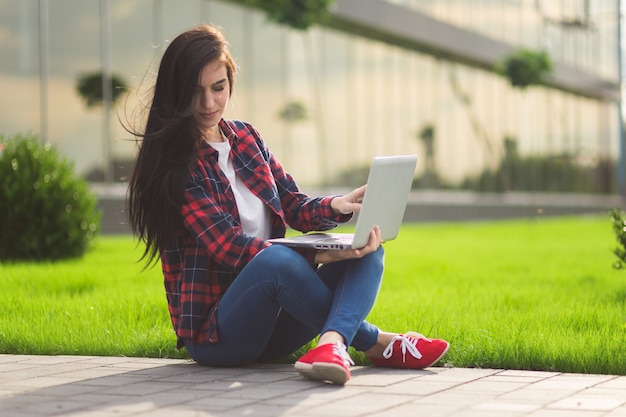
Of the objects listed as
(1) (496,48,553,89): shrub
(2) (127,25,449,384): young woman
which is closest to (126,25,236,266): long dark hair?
(2) (127,25,449,384): young woman

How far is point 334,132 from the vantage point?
24.9 m

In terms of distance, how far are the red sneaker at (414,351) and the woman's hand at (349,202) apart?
1.98 ft

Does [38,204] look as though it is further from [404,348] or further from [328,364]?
[328,364]

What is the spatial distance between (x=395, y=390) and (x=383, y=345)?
583 millimetres

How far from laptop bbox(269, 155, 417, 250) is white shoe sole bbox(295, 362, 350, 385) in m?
0.49

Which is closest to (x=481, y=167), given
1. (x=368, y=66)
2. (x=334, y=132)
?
(x=368, y=66)

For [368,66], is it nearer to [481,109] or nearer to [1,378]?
[481,109]

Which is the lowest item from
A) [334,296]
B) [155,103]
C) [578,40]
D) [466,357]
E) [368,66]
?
[466,357]

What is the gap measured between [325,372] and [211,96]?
1.27 m

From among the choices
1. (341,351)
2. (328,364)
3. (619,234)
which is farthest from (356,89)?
(328,364)

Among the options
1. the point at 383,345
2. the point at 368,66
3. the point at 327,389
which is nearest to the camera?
the point at 327,389

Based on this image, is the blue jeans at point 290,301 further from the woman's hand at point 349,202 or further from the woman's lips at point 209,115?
the woman's lips at point 209,115

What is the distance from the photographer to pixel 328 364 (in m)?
4.18

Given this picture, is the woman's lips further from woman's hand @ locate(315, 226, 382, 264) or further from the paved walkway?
the paved walkway
